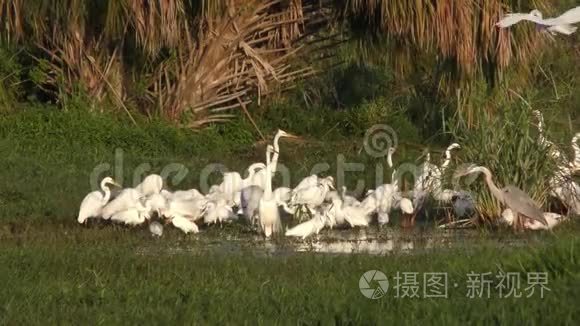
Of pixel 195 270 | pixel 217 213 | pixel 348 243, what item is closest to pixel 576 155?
pixel 348 243

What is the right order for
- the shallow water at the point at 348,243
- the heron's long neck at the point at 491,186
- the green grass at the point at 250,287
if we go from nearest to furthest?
the green grass at the point at 250,287 < the shallow water at the point at 348,243 < the heron's long neck at the point at 491,186

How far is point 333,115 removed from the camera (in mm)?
17609

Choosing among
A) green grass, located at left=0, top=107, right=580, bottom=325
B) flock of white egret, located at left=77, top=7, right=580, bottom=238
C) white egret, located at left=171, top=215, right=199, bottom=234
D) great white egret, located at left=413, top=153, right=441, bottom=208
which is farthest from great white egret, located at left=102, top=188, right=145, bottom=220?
great white egret, located at left=413, top=153, right=441, bottom=208

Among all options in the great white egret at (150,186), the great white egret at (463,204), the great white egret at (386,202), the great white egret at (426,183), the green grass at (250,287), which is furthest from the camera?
the great white egret at (150,186)

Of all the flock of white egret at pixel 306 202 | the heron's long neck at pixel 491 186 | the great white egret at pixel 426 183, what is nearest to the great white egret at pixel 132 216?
the flock of white egret at pixel 306 202

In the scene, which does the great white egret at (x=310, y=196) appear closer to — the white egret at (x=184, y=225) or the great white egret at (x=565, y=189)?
the white egret at (x=184, y=225)

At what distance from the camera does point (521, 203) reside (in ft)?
33.9

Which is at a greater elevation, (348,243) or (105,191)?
(105,191)

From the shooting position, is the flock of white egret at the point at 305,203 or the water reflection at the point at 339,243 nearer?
the water reflection at the point at 339,243

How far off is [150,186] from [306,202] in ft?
4.43

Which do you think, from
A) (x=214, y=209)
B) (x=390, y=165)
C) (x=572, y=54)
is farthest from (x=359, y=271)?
(x=572, y=54)

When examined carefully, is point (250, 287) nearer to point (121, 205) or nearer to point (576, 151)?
point (121, 205)

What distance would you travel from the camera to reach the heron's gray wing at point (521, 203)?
10312 mm

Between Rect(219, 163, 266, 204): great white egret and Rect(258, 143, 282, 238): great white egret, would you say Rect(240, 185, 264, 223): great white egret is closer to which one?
Rect(258, 143, 282, 238): great white egret
